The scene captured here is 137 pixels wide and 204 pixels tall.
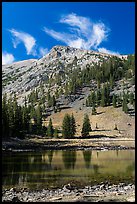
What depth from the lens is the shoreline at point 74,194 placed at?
65.7ft

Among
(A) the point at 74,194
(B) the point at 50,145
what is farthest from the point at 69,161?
(B) the point at 50,145

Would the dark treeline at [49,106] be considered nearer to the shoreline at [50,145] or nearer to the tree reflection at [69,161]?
the shoreline at [50,145]

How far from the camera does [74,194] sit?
22.0 meters

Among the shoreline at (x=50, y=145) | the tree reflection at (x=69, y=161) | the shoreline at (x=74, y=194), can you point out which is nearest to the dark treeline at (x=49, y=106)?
the shoreline at (x=50, y=145)

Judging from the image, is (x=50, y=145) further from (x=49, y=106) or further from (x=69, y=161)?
(x=49, y=106)

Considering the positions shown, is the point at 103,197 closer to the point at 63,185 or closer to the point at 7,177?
the point at 63,185

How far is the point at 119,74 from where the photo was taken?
19625 cm

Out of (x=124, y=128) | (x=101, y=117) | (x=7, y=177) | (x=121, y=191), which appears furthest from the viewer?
(x=101, y=117)

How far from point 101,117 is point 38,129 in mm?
41801

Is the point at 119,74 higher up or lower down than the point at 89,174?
higher up

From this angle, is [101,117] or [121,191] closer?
[121,191]

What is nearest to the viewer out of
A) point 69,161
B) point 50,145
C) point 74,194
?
point 74,194

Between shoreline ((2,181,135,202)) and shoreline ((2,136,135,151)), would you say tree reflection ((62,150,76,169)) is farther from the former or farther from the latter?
shoreline ((2,136,135,151))

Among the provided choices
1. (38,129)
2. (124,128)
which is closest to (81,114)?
(124,128)
